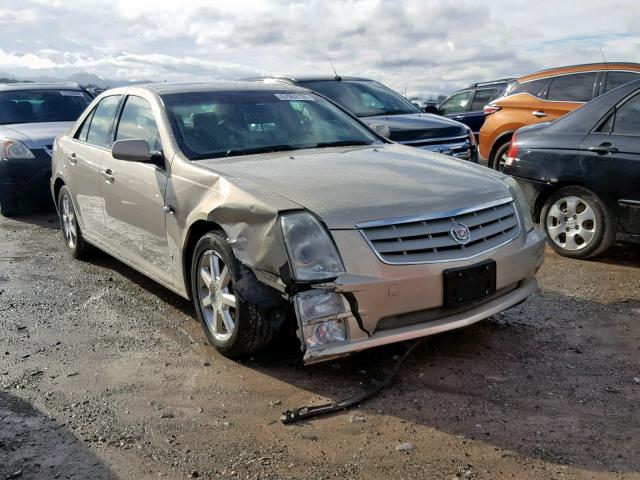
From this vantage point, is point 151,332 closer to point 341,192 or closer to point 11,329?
point 11,329

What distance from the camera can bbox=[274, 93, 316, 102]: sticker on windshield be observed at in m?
5.12

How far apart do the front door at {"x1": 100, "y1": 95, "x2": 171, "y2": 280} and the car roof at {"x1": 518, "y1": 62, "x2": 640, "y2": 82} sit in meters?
6.22

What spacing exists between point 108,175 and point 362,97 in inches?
183

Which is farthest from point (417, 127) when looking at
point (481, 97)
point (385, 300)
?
point (481, 97)

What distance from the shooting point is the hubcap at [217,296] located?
387 centimetres

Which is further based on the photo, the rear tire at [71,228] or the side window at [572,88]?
the side window at [572,88]

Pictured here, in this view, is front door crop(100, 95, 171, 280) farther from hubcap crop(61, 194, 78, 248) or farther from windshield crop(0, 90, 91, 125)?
windshield crop(0, 90, 91, 125)

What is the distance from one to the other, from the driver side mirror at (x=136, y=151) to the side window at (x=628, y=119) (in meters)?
3.82

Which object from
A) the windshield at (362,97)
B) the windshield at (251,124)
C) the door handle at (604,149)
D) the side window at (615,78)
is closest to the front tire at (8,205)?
the windshield at (362,97)

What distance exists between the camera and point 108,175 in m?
5.22

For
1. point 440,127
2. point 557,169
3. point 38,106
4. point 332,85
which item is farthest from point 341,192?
point 38,106

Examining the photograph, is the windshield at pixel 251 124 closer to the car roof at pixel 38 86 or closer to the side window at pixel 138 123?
the side window at pixel 138 123

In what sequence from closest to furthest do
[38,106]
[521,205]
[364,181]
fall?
[364,181], [521,205], [38,106]

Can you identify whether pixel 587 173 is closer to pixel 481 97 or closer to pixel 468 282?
pixel 468 282
